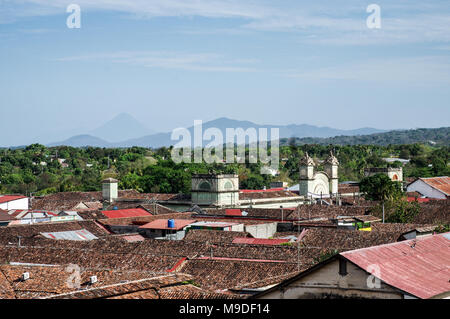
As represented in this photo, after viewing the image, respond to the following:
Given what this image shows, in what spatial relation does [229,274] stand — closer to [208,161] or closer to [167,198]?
[167,198]

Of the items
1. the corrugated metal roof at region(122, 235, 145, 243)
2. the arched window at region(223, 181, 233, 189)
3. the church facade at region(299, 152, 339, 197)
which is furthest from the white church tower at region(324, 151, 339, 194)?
the corrugated metal roof at region(122, 235, 145, 243)

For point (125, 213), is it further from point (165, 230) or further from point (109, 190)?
point (109, 190)

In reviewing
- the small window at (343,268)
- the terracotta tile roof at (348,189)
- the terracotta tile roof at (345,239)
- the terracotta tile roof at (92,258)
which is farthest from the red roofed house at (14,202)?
the small window at (343,268)

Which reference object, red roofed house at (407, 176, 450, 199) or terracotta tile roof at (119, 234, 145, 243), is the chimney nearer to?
terracotta tile roof at (119, 234, 145, 243)

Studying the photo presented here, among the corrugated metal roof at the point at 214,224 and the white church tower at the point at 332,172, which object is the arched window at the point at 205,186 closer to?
the white church tower at the point at 332,172

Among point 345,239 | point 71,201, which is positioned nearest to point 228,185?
point 71,201
